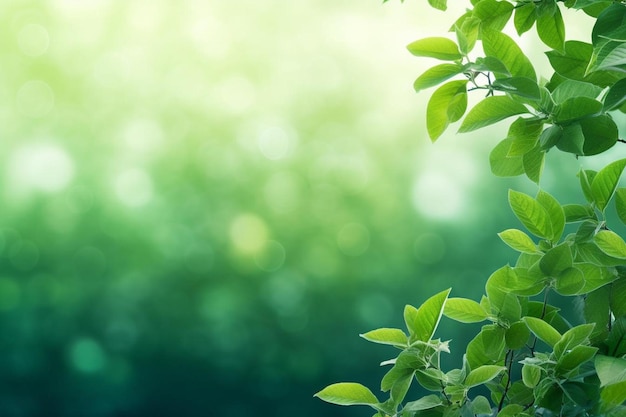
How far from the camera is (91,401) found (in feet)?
10.4

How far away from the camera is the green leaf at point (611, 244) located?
0.45 metres

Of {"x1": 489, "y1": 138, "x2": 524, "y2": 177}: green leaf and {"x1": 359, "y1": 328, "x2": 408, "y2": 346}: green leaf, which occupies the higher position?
{"x1": 489, "y1": 138, "x2": 524, "y2": 177}: green leaf

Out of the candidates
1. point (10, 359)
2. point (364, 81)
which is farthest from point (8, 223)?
point (364, 81)

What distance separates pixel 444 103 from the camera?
464mm

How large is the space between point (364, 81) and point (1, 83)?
174 centimetres

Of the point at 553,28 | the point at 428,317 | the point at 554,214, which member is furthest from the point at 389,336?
the point at 553,28

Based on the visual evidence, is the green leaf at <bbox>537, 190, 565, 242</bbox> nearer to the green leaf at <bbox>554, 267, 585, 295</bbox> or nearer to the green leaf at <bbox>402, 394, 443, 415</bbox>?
the green leaf at <bbox>554, 267, 585, 295</bbox>

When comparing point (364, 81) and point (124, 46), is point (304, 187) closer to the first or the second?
point (364, 81)

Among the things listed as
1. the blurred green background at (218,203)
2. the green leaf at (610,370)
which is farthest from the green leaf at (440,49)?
the blurred green background at (218,203)

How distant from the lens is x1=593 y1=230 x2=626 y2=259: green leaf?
45cm

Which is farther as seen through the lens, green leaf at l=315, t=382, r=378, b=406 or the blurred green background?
the blurred green background

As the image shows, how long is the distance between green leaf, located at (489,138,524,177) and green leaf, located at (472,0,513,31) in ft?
0.29

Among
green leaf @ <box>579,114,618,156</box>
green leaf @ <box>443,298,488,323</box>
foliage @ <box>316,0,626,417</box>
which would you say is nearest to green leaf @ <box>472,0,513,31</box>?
foliage @ <box>316,0,626,417</box>

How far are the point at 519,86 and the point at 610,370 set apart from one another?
18 cm
